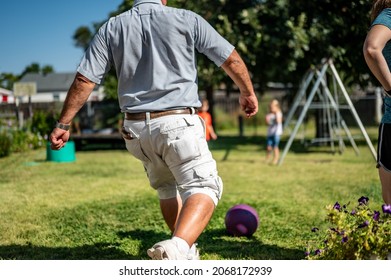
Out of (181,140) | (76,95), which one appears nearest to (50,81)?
(76,95)

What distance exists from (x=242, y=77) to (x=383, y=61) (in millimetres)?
821

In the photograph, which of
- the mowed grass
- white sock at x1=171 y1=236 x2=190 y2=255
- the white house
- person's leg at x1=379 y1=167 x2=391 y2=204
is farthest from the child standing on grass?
the white house

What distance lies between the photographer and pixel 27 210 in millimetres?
6004

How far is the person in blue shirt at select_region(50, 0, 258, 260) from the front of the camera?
3.15m

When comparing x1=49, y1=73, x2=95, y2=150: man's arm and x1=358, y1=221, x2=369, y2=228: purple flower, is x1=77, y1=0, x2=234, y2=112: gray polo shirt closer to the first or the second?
x1=49, y1=73, x2=95, y2=150: man's arm

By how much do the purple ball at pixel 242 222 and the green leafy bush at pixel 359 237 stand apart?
1692mm

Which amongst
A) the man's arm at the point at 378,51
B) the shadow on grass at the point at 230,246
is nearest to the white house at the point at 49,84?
the shadow on grass at the point at 230,246

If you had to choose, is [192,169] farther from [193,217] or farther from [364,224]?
[364,224]

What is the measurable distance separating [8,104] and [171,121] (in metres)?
13.9

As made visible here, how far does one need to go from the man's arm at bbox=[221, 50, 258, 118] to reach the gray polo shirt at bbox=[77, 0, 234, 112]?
5 centimetres

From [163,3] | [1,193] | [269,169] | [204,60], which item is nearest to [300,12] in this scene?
[204,60]

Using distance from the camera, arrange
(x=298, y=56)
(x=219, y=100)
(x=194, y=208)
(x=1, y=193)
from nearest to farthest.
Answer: (x=194, y=208) → (x=1, y=193) → (x=298, y=56) → (x=219, y=100)

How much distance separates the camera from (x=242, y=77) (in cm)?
325

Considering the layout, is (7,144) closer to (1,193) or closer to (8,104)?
(8,104)
